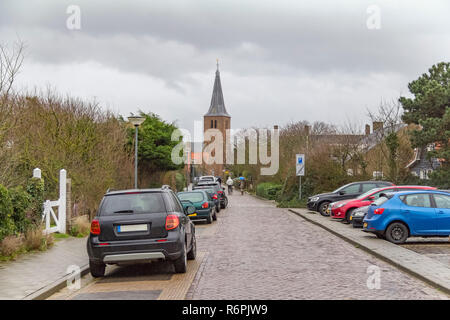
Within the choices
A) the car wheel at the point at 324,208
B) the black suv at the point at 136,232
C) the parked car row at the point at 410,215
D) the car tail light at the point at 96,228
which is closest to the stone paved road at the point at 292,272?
the black suv at the point at 136,232

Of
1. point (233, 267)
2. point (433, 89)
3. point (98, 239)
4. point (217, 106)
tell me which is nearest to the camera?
point (98, 239)

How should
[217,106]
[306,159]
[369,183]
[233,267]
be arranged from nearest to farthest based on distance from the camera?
[233,267], [369,183], [306,159], [217,106]

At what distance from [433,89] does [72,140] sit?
19186 mm

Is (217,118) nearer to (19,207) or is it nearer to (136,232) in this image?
(19,207)

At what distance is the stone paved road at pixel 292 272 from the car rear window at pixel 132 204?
1.52 metres

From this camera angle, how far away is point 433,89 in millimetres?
29266

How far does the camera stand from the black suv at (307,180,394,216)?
25.1 m

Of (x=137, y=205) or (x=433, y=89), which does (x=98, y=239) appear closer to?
(x=137, y=205)

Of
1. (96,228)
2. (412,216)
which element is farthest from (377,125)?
(96,228)

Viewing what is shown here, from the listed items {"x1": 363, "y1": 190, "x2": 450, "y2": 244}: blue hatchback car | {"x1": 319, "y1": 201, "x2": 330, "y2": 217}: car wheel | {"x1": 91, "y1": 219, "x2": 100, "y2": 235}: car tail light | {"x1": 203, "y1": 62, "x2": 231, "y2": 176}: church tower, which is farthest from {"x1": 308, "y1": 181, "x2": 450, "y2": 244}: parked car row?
{"x1": 203, "y1": 62, "x2": 231, "y2": 176}: church tower

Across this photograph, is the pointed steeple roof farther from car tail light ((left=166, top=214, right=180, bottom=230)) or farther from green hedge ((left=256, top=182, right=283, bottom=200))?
car tail light ((left=166, top=214, right=180, bottom=230))

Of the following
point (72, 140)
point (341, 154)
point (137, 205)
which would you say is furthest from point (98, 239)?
point (341, 154)

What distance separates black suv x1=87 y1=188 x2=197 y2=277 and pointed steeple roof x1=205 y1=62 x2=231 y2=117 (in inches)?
4614

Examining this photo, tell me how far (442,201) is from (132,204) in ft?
29.5
